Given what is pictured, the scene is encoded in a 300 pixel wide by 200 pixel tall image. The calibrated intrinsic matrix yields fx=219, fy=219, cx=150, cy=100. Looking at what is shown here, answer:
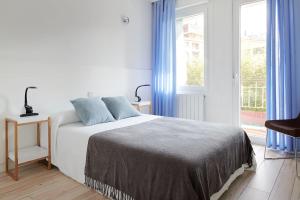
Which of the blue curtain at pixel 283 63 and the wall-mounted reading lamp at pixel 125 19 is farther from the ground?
the wall-mounted reading lamp at pixel 125 19

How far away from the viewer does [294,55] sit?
9.44ft

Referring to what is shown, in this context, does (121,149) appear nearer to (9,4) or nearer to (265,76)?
(9,4)

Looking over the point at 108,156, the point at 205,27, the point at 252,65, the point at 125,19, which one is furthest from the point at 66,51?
the point at 252,65

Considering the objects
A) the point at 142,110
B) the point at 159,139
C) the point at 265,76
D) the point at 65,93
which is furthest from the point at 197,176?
the point at 142,110

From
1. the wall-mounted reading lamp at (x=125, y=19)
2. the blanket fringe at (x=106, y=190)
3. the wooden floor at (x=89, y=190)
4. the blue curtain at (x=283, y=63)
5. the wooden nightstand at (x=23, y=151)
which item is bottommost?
the wooden floor at (x=89, y=190)

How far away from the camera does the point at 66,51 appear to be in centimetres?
300

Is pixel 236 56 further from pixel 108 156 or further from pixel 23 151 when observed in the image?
pixel 23 151

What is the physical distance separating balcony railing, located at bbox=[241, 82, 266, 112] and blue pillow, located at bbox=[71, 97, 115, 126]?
214 centimetres

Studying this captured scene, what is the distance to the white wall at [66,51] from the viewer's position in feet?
8.21

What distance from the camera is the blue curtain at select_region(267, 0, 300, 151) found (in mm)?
2867

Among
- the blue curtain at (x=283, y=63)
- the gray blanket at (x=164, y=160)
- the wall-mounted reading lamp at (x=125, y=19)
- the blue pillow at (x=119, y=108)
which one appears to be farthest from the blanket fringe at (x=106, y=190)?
the wall-mounted reading lamp at (x=125, y=19)

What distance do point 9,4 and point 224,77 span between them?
10.2 ft

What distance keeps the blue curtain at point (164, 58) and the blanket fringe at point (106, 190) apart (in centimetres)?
224

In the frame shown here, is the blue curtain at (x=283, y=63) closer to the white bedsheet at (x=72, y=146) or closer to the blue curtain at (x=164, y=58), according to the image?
the blue curtain at (x=164, y=58)
